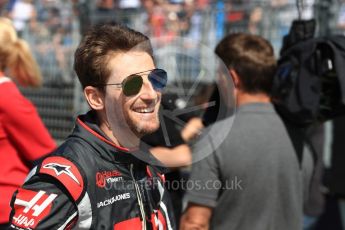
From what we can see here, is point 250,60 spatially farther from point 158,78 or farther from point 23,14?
A: point 23,14

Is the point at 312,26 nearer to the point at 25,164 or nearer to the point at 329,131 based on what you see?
the point at 25,164

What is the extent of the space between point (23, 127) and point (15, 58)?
26.1 inches

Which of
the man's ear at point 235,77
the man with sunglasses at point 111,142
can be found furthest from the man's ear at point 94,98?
the man's ear at point 235,77

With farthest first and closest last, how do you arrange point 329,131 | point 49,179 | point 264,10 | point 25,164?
point 264,10 → point 329,131 → point 25,164 → point 49,179

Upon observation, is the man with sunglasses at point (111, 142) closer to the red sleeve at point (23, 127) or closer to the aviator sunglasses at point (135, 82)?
the aviator sunglasses at point (135, 82)

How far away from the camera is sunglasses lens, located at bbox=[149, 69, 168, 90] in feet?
6.29

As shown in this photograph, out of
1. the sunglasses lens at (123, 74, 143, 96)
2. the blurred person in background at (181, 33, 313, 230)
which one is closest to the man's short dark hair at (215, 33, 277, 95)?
the blurred person in background at (181, 33, 313, 230)

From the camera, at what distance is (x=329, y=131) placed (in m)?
5.74

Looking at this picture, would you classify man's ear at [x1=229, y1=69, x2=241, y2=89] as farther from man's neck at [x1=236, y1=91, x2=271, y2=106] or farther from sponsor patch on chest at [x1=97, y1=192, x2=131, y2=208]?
sponsor patch on chest at [x1=97, y1=192, x2=131, y2=208]

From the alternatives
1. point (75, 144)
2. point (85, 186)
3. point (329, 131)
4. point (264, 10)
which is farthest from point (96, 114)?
point (264, 10)

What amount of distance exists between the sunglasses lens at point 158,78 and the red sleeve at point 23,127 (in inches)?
47.9

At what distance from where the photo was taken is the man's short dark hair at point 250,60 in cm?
280

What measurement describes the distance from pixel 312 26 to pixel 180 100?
37.1 inches

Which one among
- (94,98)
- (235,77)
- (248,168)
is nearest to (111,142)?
(94,98)
